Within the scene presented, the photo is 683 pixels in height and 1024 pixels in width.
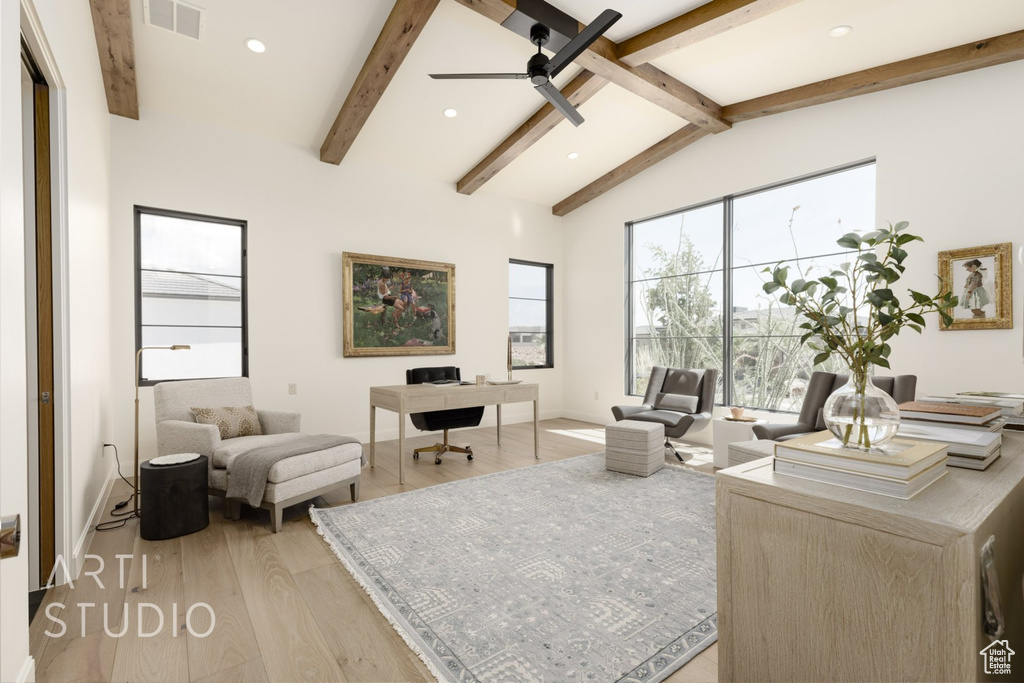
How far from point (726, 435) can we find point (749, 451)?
124cm

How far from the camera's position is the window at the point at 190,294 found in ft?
13.8

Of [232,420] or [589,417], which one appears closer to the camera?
[232,420]

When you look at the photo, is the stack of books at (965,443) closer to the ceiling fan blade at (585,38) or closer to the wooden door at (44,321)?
the ceiling fan blade at (585,38)

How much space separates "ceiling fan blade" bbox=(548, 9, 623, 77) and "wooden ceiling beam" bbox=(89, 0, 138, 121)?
8.98 feet

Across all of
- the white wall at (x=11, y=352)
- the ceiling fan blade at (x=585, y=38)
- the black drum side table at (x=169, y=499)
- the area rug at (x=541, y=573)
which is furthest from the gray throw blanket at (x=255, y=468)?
the ceiling fan blade at (x=585, y=38)

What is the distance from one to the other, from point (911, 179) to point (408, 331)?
4.92 meters

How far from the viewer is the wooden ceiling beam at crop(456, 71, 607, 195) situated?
4297 mm

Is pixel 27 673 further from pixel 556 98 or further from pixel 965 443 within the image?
pixel 556 98

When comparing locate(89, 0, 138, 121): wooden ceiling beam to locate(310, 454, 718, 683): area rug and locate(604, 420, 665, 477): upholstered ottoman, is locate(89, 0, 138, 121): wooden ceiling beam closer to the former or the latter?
locate(310, 454, 718, 683): area rug

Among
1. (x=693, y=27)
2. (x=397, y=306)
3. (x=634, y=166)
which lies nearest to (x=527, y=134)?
(x=634, y=166)

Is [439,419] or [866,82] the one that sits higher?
[866,82]

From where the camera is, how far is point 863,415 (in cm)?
106

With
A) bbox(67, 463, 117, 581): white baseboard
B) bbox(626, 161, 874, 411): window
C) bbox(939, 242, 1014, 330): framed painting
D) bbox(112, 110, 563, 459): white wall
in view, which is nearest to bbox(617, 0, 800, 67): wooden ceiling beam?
bbox(626, 161, 874, 411): window

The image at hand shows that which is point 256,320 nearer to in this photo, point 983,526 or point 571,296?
point 571,296
